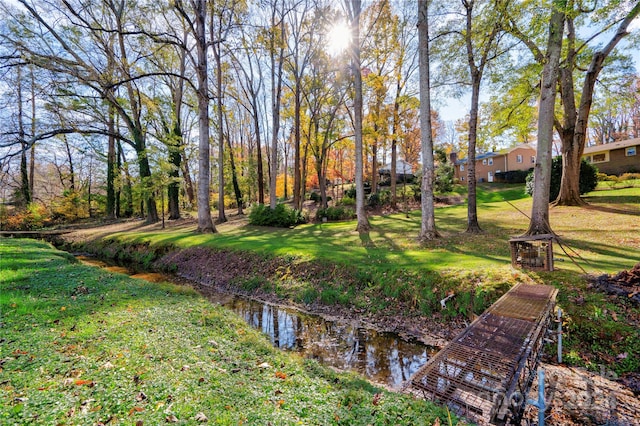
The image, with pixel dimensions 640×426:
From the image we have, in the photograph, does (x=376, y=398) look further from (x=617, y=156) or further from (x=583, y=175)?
(x=617, y=156)

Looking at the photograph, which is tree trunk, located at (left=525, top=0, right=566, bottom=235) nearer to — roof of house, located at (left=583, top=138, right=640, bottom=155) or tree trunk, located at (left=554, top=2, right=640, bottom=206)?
tree trunk, located at (left=554, top=2, right=640, bottom=206)

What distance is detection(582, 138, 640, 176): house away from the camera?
72.9 ft

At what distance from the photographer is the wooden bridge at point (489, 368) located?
2.46m

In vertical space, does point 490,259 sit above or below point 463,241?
below

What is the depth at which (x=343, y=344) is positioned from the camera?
203 inches

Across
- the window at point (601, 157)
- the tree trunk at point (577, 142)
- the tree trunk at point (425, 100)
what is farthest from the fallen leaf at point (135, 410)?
the window at point (601, 157)

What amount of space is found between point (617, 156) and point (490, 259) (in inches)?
1056

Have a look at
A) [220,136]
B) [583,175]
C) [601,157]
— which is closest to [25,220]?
[220,136]

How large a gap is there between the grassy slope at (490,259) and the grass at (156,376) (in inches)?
123

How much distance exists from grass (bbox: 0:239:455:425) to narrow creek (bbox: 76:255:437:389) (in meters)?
0.76

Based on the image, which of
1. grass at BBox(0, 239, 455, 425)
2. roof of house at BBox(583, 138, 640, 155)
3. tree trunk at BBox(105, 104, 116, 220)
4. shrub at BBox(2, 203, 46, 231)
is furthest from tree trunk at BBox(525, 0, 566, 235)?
shrub at BBox(2, 203, 46, 231)

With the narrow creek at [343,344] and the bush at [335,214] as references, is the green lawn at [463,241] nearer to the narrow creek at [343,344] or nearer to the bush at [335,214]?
the narrow creek at [343,344]

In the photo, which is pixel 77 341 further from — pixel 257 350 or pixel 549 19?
pixel 549 19

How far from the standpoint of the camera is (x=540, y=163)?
24.8 ft
